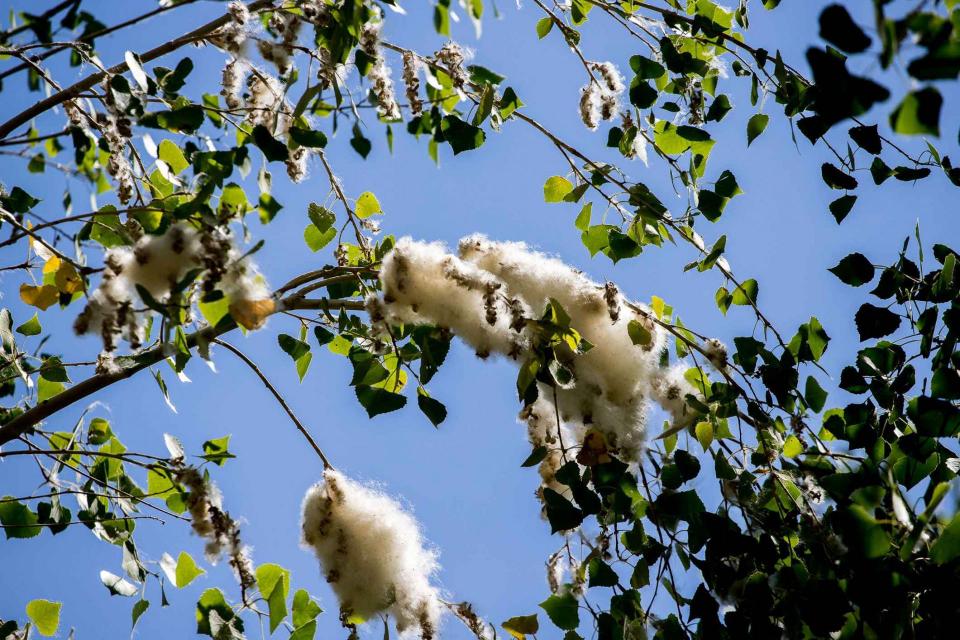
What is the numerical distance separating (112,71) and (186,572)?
35.2 inches

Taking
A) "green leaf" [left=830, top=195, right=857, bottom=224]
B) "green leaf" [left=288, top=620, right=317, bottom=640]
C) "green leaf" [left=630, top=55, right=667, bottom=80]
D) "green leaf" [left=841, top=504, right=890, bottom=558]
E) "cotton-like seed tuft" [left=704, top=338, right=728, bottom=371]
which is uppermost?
"green leaf" [left=630, top=55, right=667, bottom=80]

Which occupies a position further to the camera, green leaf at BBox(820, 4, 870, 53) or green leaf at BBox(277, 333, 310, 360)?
green leaf at BBox(277, 333, 310, 360)

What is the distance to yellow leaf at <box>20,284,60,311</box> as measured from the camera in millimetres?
1493

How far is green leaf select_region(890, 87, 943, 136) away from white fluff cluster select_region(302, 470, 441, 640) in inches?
38.4

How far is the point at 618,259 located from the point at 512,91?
361 mm

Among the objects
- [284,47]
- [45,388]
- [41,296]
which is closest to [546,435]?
[284,47]

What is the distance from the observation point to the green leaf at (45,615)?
4.95 ft

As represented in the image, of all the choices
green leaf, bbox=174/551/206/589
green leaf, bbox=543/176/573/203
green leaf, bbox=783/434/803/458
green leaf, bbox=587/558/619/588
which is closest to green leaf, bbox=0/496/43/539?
green leaf, bbox=174/551/206/589

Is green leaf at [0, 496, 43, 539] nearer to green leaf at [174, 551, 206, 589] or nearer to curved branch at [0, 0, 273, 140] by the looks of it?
green leaf at [174, 551, 206, 589]

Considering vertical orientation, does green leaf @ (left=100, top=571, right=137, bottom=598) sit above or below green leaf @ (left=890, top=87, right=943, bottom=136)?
above

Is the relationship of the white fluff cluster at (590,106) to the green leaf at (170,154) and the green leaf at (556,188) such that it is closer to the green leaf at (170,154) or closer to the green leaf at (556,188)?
the green leaf at (556,188)

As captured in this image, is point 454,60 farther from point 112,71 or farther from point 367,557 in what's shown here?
point 367,557

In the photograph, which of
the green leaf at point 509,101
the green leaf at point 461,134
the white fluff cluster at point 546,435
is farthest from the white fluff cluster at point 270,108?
the white fluff cluster at point 546,435

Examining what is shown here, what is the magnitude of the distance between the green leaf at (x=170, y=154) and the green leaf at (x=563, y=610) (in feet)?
3.36
